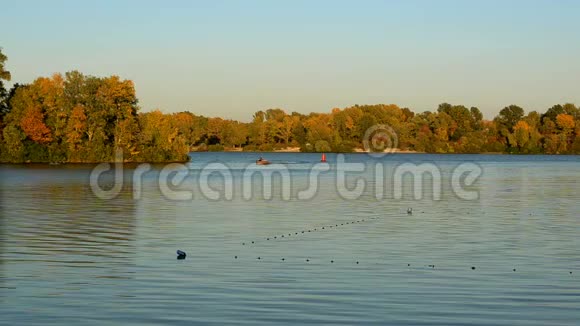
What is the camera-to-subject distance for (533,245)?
35.4 metres

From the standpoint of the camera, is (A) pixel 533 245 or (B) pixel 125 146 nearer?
(A) pixel 533 245

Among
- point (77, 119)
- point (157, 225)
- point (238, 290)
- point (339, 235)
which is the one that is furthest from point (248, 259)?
point (77, 119)

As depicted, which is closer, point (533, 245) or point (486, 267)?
point (486, 267)

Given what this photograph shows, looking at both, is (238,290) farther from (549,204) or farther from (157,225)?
(549,204)

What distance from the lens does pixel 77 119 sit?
488 ft

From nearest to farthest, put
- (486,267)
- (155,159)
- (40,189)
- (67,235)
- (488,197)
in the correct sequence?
1. (486,267)
2. (67,235)
3. (488,197)
4. (40,189)
5. (155,159)

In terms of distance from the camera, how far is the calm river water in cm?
2086

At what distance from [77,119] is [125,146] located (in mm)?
9391

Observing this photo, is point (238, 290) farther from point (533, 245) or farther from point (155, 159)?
point (155, 159)

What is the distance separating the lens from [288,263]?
29.6 m

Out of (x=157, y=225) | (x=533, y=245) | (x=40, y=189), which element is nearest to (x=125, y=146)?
(x=40, y=189)

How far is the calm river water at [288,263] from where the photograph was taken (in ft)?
68.4

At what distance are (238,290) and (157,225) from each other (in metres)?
20.9

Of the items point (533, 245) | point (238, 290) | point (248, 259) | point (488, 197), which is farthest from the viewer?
point (488, 197)
